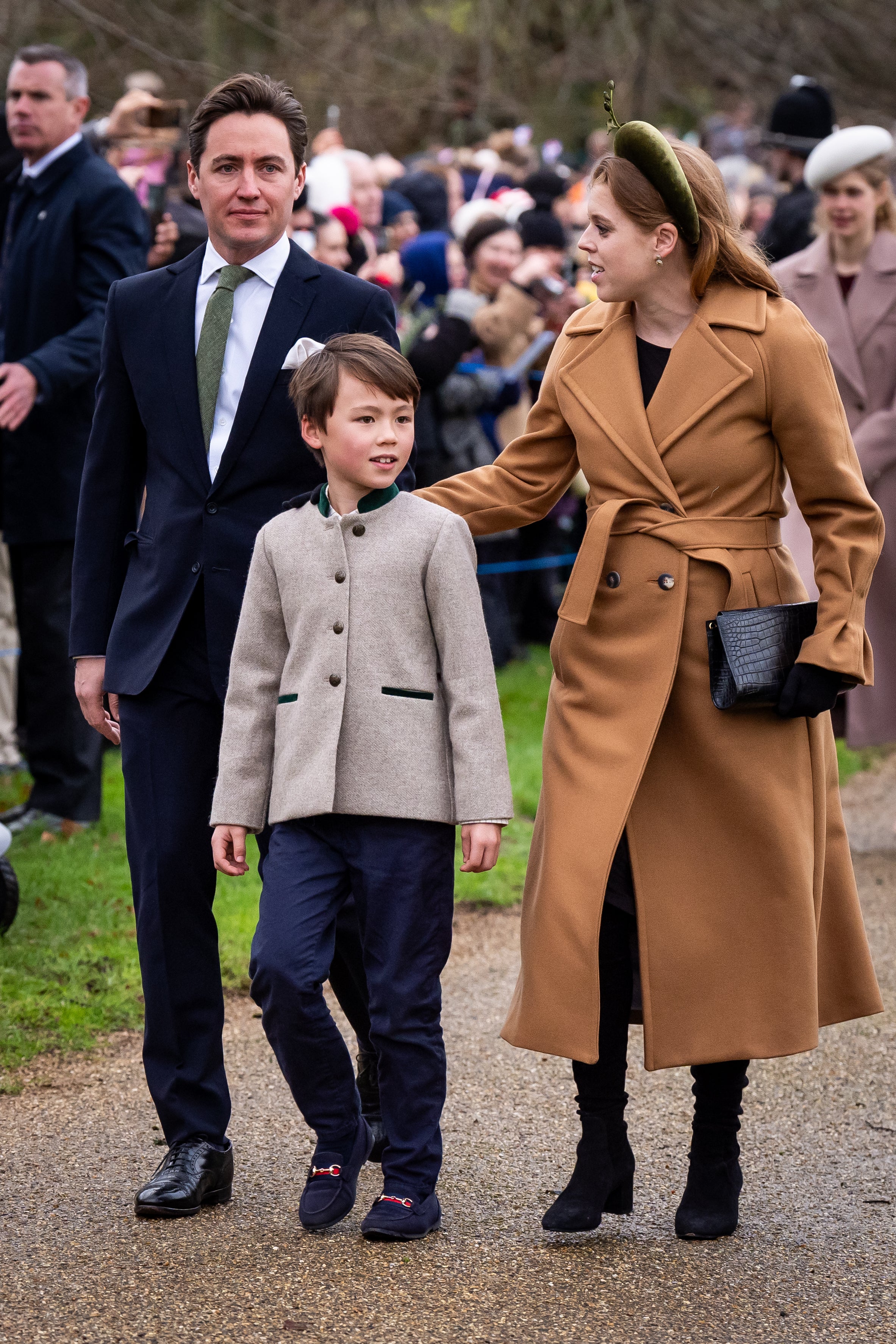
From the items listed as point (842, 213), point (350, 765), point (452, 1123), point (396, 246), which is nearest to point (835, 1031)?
point (452, 1123)

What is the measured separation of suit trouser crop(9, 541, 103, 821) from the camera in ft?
21.3

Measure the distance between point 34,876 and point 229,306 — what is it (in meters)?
2.90

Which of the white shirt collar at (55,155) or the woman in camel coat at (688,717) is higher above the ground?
the white shirt collar at (55,155)

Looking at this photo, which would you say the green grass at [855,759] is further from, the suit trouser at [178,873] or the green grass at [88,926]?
the suit trouser at [178,873]

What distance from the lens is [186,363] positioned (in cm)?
359

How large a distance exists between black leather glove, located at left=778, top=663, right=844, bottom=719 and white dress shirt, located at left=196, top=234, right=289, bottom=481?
47.4 inches

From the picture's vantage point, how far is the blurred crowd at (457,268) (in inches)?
294

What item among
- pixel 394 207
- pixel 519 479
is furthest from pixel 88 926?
pixel 394 207

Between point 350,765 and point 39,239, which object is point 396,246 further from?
point 350,765

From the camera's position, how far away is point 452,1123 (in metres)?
4.16

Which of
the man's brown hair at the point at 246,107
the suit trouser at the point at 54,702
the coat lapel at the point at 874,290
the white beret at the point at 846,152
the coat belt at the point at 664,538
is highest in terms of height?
the white beret at the point at 846,152

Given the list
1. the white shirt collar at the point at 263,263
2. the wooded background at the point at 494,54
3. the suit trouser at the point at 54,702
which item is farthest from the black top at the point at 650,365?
the wooded background at the point at 494,54

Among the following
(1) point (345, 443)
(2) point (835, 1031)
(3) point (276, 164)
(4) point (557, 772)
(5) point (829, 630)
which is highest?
(3) point (276, 164)

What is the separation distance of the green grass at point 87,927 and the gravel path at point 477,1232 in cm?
19
